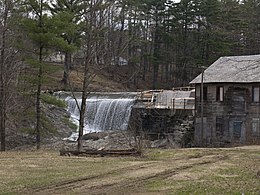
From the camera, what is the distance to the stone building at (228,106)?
34.5m

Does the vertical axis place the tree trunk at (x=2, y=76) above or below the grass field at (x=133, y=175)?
above

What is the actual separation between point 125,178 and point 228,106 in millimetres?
23166

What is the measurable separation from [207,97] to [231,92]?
2054 mm

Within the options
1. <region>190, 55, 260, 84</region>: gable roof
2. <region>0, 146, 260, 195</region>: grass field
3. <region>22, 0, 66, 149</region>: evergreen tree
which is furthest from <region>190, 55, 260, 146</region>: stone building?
<region>0, 146, 260, 195</region>: grass field

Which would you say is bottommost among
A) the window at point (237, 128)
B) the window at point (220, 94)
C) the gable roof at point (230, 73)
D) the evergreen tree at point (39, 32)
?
the window at point (237, 128)

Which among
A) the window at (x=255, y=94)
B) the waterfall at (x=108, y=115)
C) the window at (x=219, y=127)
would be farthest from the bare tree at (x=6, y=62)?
the window at (x=255, y=94)

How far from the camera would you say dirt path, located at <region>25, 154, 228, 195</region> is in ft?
39.8

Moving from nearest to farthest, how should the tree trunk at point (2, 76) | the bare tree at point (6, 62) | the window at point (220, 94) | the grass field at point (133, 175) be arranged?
1. the grass field at point (133, 175)
2. the tree trunk at point (2, 76)
3. the bare tree at point (6, 62)
4. the window at point (220, 94)

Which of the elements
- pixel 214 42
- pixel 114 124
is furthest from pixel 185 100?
pixel 214 42

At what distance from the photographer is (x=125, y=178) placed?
14.0 m

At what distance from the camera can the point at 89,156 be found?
20.6 metres

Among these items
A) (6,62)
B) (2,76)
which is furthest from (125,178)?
(6,62)

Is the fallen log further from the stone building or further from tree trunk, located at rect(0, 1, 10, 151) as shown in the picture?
the stone building

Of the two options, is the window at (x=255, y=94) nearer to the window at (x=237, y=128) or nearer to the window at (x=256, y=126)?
the window at (x=256, y=126)
